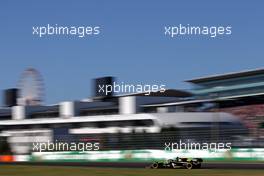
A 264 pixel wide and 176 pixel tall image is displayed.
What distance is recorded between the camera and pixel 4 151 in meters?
65.1

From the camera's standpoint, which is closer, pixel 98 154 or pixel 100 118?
pixel 98 154

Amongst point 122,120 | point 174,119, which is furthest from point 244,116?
point 122,120

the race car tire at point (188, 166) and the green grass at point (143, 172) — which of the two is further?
the race car tire at point (188, 166)

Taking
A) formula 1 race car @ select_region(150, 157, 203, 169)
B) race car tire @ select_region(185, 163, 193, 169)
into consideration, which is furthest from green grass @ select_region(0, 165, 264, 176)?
formula 1 race car @ select_region(150, 157, 203, 169)

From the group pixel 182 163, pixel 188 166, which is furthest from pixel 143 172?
pixel 182 163

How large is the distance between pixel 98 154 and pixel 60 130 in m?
→ 14.0

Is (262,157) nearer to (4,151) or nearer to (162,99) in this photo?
(4,151)

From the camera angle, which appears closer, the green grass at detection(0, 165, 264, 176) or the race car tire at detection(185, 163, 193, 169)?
the green grass at detection(0, 165, 264, 176)

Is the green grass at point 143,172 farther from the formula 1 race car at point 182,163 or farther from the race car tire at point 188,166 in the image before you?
the formula 1 race car at point 182,163

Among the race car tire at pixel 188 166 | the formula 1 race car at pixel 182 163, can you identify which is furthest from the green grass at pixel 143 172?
the formula 1 race car at pixel 182 163

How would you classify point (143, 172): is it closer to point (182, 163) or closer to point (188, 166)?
point (188, 166)

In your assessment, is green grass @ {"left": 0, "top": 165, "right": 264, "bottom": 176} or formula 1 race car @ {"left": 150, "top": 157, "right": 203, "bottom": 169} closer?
green grass @ {"left": 0, "top": 165, "right": 264, "bottom": 176}

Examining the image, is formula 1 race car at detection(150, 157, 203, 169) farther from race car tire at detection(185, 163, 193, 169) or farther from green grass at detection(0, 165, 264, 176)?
green grass at detection(0, 165, 264, 176)

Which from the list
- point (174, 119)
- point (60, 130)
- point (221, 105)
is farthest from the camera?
point (221, 105)
